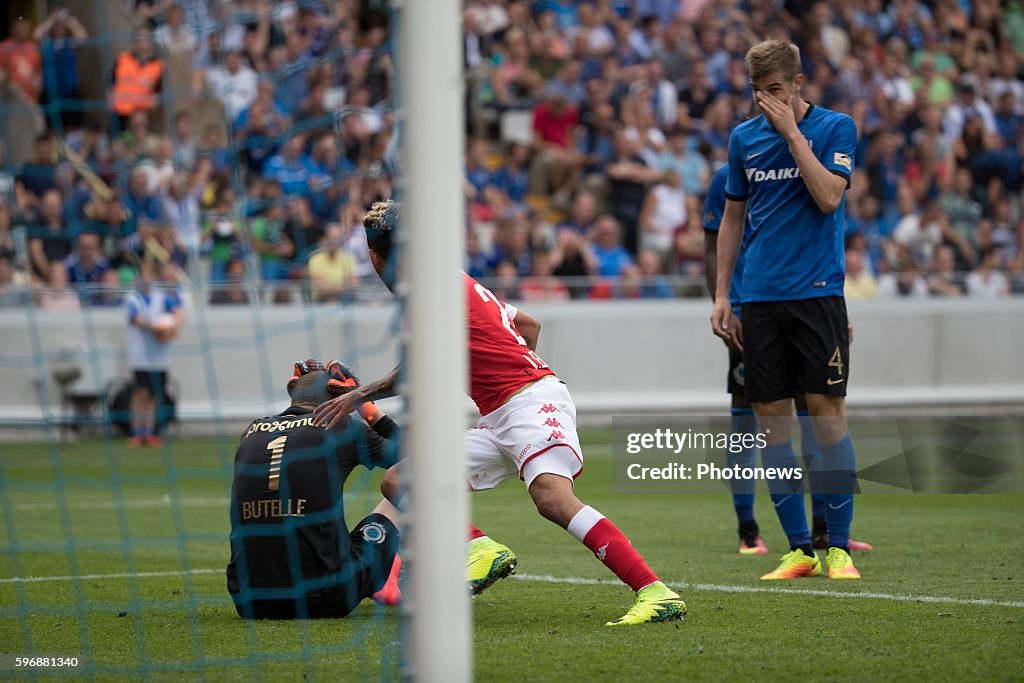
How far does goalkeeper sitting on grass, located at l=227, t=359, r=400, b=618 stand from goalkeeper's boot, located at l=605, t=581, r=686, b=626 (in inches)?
42.9

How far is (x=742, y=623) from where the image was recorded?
18.1ft

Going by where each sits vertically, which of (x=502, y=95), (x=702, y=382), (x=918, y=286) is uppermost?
(x=502, y=95)

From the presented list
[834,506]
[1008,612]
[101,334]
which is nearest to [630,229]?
[101,334]

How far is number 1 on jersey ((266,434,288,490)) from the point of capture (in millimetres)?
5723

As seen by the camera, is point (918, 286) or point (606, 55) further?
point (606, 55)

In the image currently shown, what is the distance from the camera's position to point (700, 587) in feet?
21.4

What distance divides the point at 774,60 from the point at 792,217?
739mm

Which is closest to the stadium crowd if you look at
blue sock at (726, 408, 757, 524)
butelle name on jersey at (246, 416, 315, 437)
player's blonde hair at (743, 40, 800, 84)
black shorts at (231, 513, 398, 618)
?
blue sock at (726, 408, 757, 524)

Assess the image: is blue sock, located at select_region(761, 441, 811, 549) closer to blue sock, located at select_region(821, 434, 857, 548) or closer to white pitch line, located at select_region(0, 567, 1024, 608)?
blue sock, located at select_region(821, 434, 857, 548)

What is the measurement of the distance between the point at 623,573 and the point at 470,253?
11.4 metres

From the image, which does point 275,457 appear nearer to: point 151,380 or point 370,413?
point 370,413

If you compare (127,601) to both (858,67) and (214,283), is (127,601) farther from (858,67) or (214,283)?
(858,67)

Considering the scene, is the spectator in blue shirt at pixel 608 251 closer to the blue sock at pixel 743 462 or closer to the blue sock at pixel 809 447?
the blue sock at pixel 743 462

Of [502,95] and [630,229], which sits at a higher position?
[502,95]
